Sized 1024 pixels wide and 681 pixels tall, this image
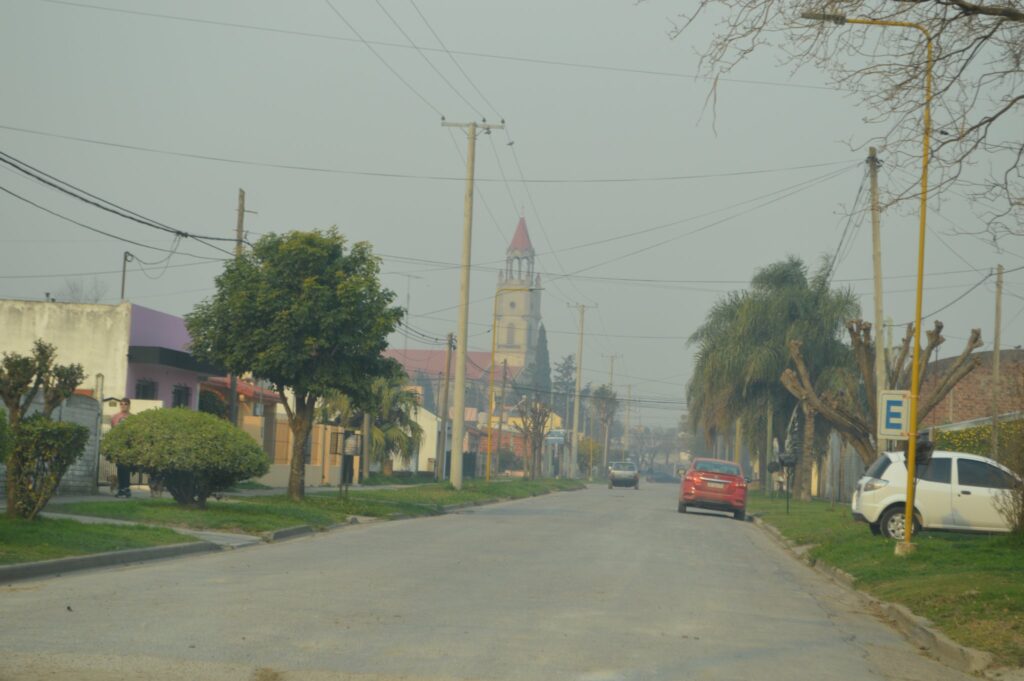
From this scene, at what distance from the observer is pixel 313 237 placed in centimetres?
2627

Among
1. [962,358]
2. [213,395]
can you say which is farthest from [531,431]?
[962,358]

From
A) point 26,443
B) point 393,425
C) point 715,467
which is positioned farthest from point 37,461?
point 393,425

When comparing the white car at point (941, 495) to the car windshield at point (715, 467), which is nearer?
the white car at point (941, 495)

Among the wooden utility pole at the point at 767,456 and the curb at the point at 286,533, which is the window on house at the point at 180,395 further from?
the wooden utility pole at the point at 767,456

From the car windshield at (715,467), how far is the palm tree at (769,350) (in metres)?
9.80

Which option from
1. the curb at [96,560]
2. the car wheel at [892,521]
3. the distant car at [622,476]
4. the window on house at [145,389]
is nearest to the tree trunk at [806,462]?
the car wheel at [892,521]

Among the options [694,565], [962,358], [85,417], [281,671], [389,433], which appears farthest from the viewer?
[389,433]

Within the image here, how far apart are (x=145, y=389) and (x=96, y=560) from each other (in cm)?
2074

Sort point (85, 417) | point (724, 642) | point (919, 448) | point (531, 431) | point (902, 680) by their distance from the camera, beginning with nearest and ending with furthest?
point (902, 680) → point (724, 642) → point (919, 448) → point (85, 417) → point (531, 431)

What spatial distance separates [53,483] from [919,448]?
41.5 ft

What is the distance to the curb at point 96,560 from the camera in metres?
12.3

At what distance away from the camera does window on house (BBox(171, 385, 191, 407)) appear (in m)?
35.9

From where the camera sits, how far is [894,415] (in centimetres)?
1870

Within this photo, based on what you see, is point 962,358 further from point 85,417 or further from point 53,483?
point 53,483
